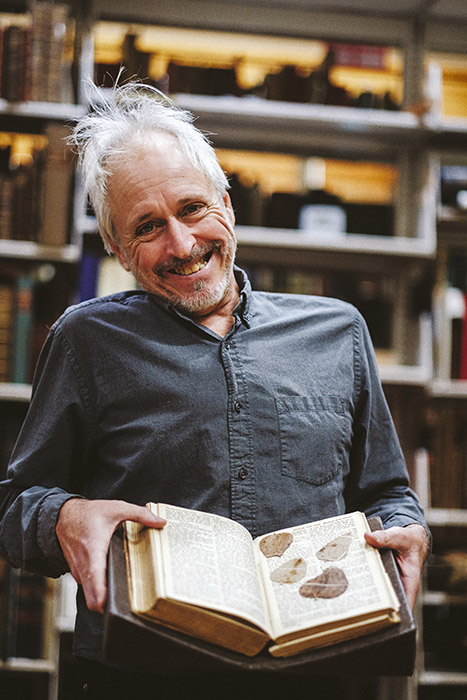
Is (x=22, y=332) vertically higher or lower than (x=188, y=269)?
lower

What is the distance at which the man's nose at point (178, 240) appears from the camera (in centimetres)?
112

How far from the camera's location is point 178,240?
1121 mm

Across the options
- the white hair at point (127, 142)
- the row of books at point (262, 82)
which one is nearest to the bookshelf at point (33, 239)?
the row of books at point (262, 82)

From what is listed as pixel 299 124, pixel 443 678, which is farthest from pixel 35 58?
pixel 443 678

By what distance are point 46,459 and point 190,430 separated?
217mm

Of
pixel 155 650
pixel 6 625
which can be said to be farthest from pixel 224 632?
pixel 6 625

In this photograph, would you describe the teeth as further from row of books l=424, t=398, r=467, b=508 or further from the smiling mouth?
row of books l=424, t=398, r=467, b=508

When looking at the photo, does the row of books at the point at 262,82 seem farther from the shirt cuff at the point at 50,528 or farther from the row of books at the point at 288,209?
the shirt cuff at the point at 50,528

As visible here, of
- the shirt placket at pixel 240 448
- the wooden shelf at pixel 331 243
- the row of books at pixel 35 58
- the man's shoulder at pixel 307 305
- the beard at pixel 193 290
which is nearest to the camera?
the shirt placket at pixel 240 448

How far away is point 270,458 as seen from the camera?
1.07 meters

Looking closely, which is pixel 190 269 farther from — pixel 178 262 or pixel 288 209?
pixel 288 209

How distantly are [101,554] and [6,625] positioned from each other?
1645 millimetres

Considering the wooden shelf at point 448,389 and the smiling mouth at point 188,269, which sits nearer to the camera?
the smiling mouth at point 188,269

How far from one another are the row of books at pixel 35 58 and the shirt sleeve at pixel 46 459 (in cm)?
154
